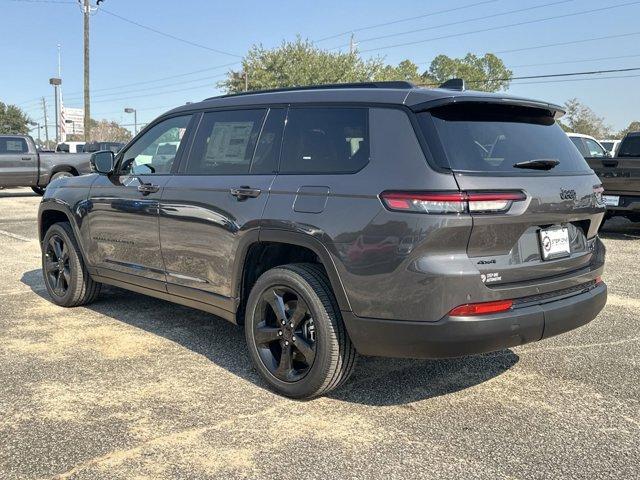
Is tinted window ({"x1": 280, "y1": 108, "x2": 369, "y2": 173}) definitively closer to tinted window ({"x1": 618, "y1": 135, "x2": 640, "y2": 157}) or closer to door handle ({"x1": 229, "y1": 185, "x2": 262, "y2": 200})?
door handle ({"x1": 229, "y1": 185, "x2": 262, "y2": 200})

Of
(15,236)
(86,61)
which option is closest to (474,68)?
(86,61)

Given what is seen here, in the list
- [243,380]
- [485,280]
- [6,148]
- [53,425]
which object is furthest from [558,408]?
[6,148]

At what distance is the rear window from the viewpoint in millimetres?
3115

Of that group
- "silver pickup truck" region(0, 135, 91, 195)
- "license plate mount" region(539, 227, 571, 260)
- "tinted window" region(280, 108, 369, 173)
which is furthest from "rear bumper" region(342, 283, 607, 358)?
"silver pickup truck" region(0, 135, 91, 195)

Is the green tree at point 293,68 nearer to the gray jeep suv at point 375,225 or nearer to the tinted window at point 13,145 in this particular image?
the tinted window at point 13,145

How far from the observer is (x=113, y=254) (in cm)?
499

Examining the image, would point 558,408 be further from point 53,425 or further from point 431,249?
point 53,425

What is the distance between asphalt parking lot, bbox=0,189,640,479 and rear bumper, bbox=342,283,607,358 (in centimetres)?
44

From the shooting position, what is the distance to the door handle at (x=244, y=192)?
3.75 metres

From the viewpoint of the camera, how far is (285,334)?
362cm

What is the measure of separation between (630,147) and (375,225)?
940 cm

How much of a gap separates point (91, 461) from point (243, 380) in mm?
1193

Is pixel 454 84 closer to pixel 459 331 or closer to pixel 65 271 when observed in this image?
pixel 459 331

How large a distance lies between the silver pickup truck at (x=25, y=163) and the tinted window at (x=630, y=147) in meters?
13.6
